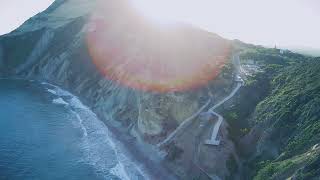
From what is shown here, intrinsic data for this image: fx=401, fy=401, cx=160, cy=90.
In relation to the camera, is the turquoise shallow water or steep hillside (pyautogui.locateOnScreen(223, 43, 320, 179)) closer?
steep hillside (pyautogui.locateOnScreen(223, 43, 320, 179))

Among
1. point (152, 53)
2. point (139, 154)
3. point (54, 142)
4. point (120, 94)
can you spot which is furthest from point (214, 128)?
point (152, 53)

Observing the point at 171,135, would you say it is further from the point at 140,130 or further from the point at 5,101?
the point at 5,101

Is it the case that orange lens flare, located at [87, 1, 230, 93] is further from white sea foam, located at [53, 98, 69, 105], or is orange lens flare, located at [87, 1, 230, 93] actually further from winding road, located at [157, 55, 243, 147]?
white sea foam, located at [53, 98, 69, 105]

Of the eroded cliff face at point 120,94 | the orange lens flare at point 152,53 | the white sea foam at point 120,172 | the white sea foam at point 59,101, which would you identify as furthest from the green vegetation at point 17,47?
the white sea foam at point 120,172

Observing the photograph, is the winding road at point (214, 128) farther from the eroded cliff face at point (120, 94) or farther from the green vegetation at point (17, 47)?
the green vegetation at point (17, 47)

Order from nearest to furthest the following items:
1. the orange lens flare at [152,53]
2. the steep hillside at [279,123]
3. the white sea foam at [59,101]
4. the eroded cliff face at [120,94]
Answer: the steep hillside at [279,123] → the eroded cliff face at [120,94] → the orange lens flare at [152,53] → the white sea foam at [59,101]

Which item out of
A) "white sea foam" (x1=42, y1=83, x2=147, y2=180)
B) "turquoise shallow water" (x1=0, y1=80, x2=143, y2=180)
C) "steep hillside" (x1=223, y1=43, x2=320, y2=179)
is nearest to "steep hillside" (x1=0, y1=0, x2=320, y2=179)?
"steep hillside" (x1=223, y1=43, x2=320, y2=179)
